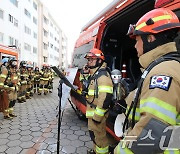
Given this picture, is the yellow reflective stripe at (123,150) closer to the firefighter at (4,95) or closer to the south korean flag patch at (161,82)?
the south korean flag patch at (161,82)

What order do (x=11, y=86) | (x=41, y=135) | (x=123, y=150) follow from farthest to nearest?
(x=11, y=86), (x=41, y=135), (x=123, y=150)

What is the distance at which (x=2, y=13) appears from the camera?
20.0m

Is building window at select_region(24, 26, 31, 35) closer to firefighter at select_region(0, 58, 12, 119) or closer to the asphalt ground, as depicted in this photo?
firefighter at select_region(0, 58, 12, 119)

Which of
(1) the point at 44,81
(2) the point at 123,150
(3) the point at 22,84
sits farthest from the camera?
(1) the point at 44,81

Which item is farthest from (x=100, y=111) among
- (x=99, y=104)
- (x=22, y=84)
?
(x=22, y=84)

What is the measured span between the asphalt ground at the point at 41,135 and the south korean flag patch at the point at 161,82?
2.93 metres

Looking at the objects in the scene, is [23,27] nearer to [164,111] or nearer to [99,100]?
[99,100]

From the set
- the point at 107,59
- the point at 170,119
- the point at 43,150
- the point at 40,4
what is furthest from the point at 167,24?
the point at 40,4

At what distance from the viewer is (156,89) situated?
1084 mm

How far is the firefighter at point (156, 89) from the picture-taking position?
105cm

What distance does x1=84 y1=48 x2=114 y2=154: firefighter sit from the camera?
2.90 m

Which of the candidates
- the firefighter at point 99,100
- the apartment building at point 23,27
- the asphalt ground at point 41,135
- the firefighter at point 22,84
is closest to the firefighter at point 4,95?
the asphalt ground at point 41,135

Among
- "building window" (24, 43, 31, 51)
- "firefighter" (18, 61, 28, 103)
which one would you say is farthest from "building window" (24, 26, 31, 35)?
"firefighter" (18, 61, 28, 103)

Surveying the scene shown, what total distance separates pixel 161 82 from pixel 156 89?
0.16 ft
